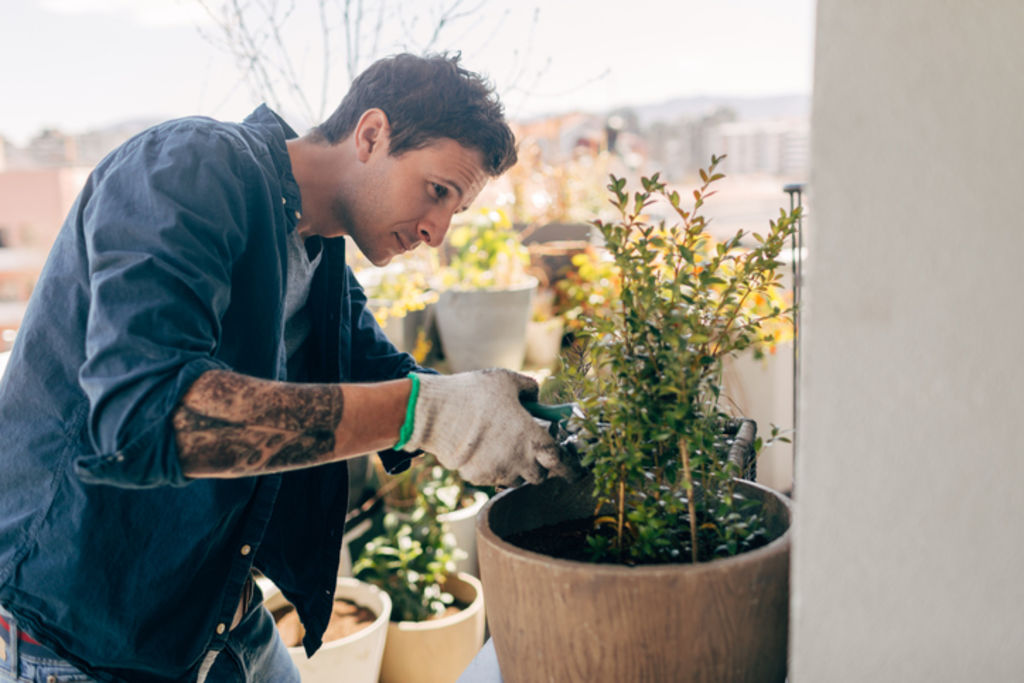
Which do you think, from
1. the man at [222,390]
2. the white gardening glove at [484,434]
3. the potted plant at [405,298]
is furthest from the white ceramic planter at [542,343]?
the white gardening glove at [484,434]

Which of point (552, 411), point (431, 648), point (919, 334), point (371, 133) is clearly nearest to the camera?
point (919, 334)

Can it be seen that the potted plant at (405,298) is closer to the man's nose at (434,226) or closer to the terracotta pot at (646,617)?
the man's nose at (434,226)

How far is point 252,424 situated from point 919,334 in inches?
24.9

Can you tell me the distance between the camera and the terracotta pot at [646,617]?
0.66 m

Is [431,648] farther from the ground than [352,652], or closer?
closer

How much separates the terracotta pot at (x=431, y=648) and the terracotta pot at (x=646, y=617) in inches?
62.0

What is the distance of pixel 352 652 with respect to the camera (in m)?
1.92

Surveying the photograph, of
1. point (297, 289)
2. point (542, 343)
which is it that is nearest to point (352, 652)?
point (297, 289)

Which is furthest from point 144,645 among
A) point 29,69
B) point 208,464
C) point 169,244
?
point 29,69

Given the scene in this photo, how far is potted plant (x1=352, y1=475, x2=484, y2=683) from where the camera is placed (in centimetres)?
222

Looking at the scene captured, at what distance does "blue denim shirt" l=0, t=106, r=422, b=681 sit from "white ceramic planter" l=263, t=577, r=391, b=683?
82cm

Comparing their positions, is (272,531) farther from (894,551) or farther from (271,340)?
(894,551)

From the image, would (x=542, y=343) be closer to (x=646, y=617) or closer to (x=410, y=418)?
(x=410, y=418)

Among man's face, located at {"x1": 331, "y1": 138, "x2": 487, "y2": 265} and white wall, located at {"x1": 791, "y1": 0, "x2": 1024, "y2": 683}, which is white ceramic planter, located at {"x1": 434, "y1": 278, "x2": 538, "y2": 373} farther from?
white wall, located at {"x1": 791, "y1": 0, "x2": 1024, "y2": 683}
